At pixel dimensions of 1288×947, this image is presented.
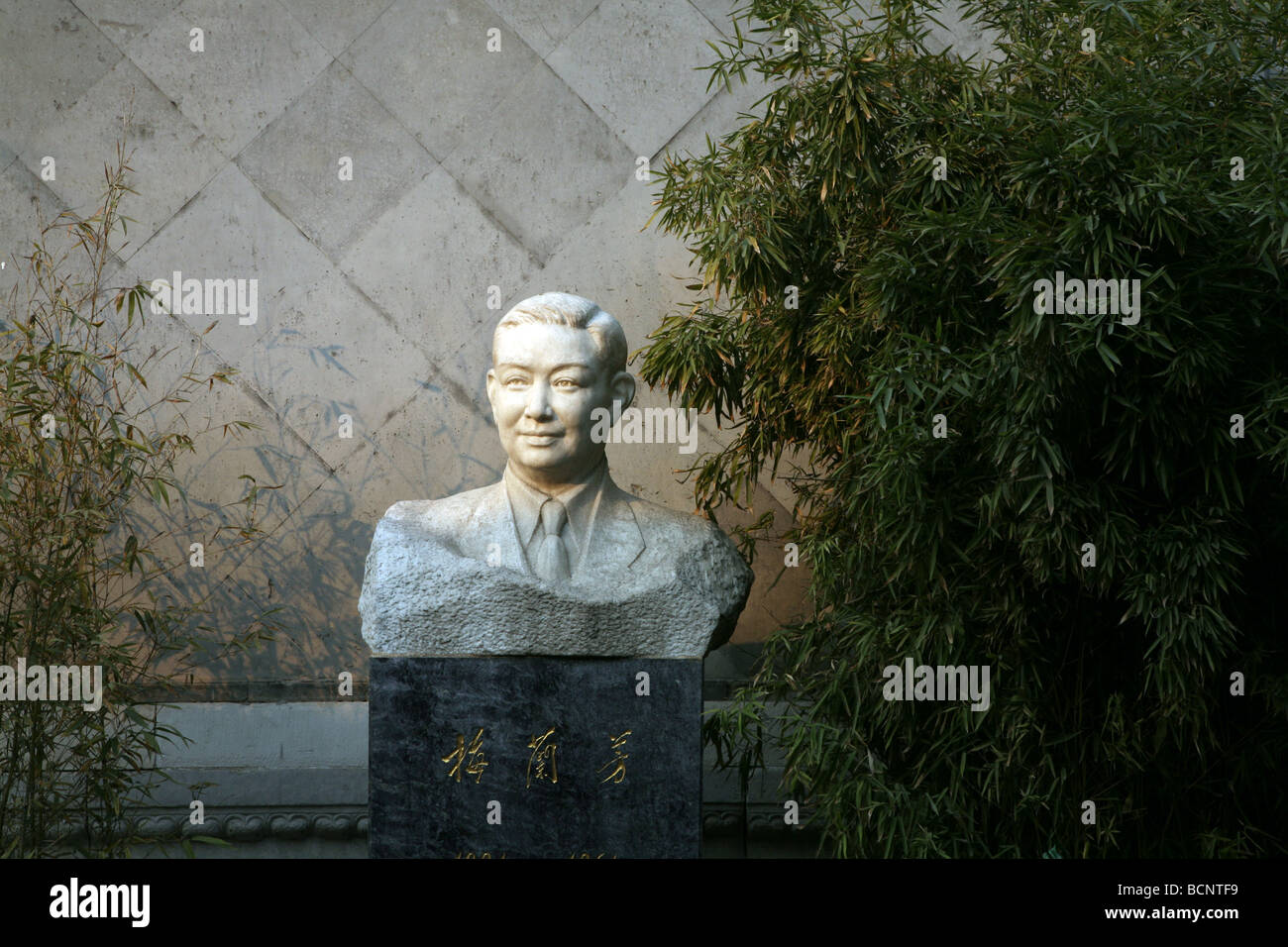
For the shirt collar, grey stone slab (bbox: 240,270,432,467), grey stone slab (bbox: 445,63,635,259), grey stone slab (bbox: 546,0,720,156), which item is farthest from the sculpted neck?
grey stone slab (bbox: 546,0,720,156)

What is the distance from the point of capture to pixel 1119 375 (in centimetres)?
344

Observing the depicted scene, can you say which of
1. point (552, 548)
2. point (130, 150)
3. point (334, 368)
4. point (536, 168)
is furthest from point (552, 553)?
point (130, 150)

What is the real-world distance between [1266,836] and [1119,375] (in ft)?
4.08

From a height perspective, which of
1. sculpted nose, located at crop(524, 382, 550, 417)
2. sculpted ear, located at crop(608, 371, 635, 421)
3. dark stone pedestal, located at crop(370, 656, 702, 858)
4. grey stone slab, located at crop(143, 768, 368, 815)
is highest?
sculpted ear, located at crop(608, 371, 635, 421)

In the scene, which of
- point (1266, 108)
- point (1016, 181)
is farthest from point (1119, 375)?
point (1266, 108)

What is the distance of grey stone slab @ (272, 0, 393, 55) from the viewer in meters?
4.94

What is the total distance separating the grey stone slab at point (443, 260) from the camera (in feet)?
16.1

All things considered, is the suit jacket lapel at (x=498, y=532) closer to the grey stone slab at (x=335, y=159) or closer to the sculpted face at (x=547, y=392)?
the sculpted face at (x=547, y=392)

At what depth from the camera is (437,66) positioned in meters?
4.93

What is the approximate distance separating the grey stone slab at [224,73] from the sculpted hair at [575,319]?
184 centimetres

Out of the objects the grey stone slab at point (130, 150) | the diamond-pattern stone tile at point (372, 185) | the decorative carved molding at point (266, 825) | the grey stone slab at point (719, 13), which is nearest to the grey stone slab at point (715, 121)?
the diamond-pattern stone tile at point (372, 185)

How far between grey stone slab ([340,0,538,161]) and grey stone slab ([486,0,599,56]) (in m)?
0.04

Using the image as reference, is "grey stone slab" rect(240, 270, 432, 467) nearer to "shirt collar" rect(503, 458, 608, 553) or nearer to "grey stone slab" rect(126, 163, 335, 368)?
"grey stone slab" rect(126, 163, 335, 368)

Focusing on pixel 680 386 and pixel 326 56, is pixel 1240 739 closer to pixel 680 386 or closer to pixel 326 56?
pixel 680 386
